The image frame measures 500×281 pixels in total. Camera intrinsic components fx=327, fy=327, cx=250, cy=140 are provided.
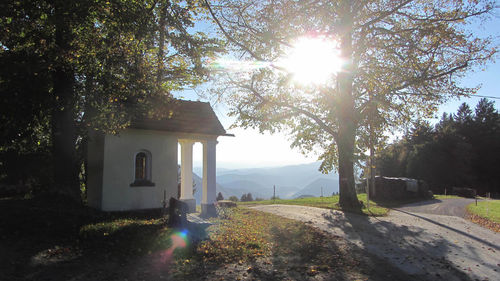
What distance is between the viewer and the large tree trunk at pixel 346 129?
55.1 ft

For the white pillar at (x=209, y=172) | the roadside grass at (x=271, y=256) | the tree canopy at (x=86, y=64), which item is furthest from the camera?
the white pillar at (x=209, y=172)

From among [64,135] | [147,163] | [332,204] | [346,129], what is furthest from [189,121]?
[332,204]

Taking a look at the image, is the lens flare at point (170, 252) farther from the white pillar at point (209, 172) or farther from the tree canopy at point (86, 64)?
the white pillar at point (209, 172)

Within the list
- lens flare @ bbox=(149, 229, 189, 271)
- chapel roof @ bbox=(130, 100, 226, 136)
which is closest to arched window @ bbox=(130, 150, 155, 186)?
chapel roof @ bbox=(130, 100, 226, 136)

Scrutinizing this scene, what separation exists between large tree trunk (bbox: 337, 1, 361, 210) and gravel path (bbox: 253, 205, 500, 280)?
11.5ft

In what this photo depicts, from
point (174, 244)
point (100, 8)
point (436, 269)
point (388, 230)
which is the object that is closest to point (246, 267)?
point (174, 244)

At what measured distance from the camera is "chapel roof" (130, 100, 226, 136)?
13945 mm

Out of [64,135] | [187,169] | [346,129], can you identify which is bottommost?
[187,169]

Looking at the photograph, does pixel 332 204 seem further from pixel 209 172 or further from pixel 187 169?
pixel 187 169

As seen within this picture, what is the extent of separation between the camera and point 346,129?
17.3 metres

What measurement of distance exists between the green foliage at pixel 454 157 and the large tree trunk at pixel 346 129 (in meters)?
24.4

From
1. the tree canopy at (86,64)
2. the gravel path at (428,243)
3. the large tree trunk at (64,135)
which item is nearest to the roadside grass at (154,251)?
the gravel path at (428,243)

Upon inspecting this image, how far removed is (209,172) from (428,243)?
357 inches

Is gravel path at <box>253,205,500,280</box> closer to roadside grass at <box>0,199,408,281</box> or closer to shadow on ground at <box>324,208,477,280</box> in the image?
shadow on ground at <box>324,208,477,280</box>
